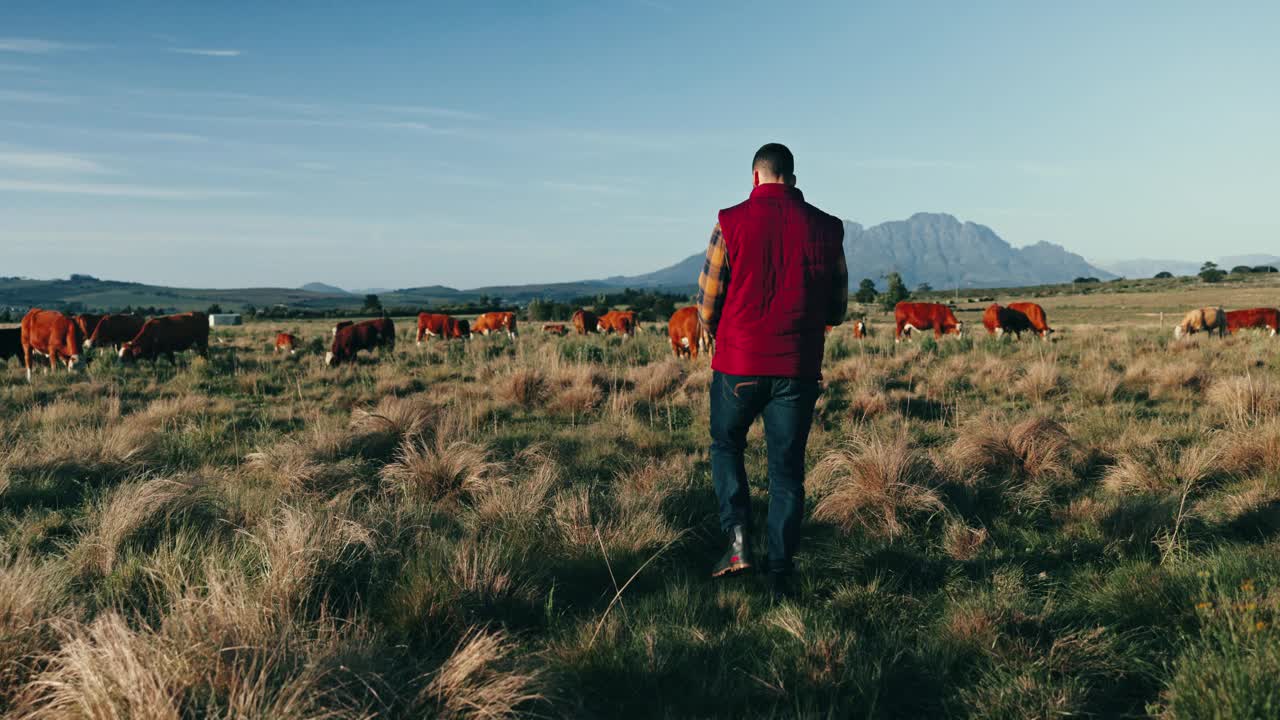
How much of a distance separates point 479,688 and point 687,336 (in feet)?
51.2

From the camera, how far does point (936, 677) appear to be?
2.97m

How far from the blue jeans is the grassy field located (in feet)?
1.15

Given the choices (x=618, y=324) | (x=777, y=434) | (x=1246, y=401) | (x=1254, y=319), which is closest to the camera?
(x=777, y=434)

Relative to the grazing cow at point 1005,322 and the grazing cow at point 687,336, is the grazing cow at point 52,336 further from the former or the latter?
the grazing cow at point 1005,322

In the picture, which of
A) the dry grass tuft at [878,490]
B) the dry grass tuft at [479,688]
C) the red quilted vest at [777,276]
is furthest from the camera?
the dry grass tuft at [878,490]

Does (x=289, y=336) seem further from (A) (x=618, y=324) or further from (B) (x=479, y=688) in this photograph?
(B) (x=479, y=688)

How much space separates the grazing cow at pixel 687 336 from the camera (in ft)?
57.3

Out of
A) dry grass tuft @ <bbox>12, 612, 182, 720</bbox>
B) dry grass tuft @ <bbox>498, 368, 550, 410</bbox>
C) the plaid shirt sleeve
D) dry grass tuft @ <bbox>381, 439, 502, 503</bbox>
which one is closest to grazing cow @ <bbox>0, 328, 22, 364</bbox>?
dry grass tuft @ <bbox>498, 368, 550, 410</bbox>

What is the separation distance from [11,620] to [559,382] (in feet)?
27.5

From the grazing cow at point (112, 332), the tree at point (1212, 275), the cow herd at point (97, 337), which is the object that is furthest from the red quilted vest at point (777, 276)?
the tree at point (1212, 275)

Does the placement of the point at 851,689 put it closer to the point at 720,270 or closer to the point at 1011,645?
the point at 1011,645

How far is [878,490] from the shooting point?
512cm

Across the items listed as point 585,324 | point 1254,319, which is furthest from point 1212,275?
point 585,324

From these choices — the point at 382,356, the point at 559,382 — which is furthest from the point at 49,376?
the point at 559,382
